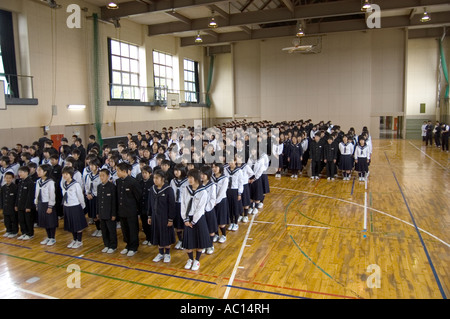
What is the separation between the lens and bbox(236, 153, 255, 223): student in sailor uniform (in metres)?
7.49

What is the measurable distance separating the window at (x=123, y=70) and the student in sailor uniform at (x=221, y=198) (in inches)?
541

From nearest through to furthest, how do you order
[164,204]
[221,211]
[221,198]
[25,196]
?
[164,204]
[221,198]
[221,211]
[25,196]

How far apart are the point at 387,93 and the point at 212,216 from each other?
2253 centimetres

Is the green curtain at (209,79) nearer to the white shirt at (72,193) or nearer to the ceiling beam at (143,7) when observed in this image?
the ceiling beam at (143,7)

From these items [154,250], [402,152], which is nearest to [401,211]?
[154,250]

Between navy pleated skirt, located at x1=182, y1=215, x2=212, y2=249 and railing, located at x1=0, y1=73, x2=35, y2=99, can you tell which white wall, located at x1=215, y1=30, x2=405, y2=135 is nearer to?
railing, located at x1=0, y1=73, x2=35, y2=99

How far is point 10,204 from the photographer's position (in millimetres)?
7223

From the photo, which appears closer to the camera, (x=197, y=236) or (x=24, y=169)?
(x=197, y=236)

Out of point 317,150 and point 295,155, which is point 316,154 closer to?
point 317,150

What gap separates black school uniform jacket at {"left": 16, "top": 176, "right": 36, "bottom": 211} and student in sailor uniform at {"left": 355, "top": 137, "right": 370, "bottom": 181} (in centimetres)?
986

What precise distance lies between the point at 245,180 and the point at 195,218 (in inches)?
96.1

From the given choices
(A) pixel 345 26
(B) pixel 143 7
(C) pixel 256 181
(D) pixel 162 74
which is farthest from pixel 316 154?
(D) pixel 162 74

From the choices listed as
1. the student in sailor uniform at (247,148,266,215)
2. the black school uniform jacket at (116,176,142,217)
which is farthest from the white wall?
the black school uniform jacket at (116,176,142,217)
